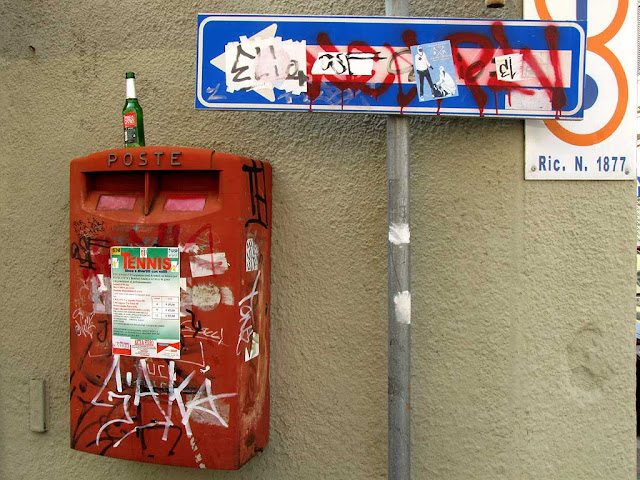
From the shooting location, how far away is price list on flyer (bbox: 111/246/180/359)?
1982 millimetres

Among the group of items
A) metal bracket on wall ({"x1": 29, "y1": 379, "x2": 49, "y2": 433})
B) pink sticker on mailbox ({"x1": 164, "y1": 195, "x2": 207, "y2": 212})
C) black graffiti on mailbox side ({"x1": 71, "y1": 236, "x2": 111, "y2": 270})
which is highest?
pink sticker on mailbox ({"x1": 164, "y1": 195, "x2": 207, "y2": 212})

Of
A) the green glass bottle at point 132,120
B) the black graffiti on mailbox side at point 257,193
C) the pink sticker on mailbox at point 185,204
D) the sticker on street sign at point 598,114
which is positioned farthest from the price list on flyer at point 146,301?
the sticker on street sign at point 598,114

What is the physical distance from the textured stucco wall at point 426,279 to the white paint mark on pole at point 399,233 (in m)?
0.24

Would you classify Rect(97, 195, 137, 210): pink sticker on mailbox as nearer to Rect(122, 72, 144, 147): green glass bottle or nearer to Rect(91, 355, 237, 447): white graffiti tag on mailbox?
Rect(122, 72, 144, 147): green glass bottle

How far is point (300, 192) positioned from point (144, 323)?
32.1 inches

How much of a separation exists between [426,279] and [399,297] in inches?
10.2

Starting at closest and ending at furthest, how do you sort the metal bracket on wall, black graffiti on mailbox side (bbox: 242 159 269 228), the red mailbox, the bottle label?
1. the red mailbox
2. black graffiti on mailbox side (bbox: 242 159 269 228)
3. the bottle label
4. the metal bracket on wall

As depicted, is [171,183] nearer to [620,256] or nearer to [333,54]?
[333,54]

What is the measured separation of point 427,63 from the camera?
1979 mm

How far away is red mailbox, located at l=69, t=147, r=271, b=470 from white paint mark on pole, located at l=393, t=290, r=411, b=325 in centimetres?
56

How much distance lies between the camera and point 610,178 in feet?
6.91

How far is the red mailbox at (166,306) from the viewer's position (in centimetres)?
195

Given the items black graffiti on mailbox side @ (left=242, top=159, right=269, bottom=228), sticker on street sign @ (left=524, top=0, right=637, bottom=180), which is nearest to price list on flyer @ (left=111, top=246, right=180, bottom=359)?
black graffiti on mailbox side @ (left=242, top=159, right=269, bottom=228)

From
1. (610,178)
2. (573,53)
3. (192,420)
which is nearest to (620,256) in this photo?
(610,178)
